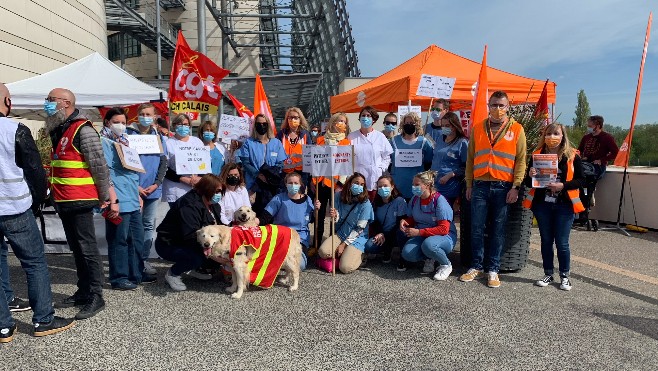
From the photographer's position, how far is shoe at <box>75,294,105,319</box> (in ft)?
13.8

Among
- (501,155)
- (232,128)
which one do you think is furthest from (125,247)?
(501,155)

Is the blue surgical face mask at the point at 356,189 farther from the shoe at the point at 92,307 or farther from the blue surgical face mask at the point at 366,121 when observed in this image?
the shoe at the point at 92,307

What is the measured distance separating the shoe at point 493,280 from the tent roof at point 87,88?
5.53 meters

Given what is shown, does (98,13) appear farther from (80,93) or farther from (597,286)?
(597,286)

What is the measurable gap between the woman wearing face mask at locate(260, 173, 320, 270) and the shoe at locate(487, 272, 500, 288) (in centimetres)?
209

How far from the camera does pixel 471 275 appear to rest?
540 centimetres

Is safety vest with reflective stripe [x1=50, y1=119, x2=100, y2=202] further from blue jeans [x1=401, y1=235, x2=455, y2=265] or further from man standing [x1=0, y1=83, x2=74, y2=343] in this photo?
blue jeans [x1=401, y1=235, x2=455, y2=265]

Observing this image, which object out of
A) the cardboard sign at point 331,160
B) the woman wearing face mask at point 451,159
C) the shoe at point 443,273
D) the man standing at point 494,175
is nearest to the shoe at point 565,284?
the man standing at point 494,175

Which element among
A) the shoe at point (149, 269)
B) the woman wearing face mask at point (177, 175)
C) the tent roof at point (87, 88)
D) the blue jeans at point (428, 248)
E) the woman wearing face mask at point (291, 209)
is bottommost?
the shoe at point (149, 269)

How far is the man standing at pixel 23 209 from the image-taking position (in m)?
3.51

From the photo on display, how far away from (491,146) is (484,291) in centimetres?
153

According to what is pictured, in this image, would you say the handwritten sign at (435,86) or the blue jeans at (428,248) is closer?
the blue jeans at (428,248)

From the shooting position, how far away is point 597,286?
529cm

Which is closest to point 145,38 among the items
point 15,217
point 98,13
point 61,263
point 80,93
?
point 98,13
